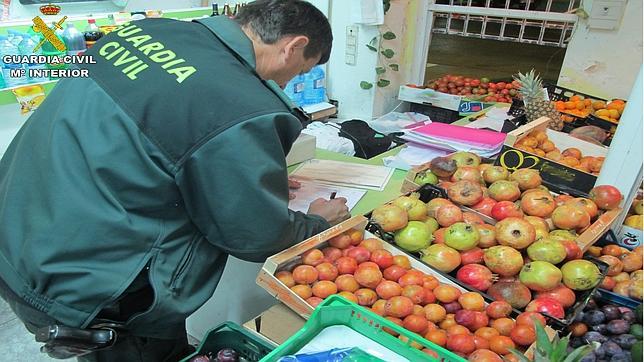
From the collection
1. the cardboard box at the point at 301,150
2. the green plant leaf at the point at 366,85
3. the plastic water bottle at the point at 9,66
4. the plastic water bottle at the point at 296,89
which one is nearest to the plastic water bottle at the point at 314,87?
the plastic water bottle at the point at 296,89

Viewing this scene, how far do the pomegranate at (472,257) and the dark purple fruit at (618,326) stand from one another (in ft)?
1.13

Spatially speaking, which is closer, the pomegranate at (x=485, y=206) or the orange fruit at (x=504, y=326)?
the orange fruit at (x=504, y=326)

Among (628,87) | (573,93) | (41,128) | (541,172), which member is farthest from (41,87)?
(628,87)

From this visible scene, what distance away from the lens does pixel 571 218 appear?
55.8 inches

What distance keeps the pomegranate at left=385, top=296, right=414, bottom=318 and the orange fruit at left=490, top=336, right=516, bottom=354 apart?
20 cm

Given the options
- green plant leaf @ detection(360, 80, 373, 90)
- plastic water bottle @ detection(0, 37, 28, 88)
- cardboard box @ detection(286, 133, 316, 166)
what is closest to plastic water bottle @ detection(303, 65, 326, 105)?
green plant leaf @ detection(360, 80, 373, 90)

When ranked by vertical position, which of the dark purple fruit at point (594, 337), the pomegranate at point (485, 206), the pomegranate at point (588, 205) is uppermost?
the pomegranate at point (588, 205)

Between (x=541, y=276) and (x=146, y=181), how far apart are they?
3.34ft

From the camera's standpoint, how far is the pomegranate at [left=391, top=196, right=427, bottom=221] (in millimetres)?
1457

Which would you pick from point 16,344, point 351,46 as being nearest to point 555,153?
point 351,46

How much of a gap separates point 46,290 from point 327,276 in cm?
70

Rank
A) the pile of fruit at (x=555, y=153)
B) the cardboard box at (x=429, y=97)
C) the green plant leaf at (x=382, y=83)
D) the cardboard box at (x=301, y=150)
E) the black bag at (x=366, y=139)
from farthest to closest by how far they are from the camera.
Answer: the green plant leaf at (x=382, y=83) < the cardboard box at (x=429, y=97) < the black bag at (x=366, y=139) < the cardboard box at (x=301, y=150) < the pile of fruit at (x=555, y=153)

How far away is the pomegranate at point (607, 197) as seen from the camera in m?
1.47

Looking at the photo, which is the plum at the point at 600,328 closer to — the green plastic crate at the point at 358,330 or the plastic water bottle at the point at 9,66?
the green plastic crate at the point at 358,330
